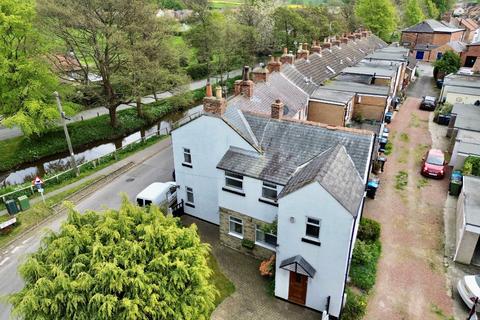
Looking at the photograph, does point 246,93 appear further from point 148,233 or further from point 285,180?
point 148,233

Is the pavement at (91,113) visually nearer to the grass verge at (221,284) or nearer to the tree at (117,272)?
the grass verge at (221,284)

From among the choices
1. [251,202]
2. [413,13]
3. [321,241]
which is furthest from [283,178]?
[413,13]

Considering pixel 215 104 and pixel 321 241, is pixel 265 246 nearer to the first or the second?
pixel 321 241

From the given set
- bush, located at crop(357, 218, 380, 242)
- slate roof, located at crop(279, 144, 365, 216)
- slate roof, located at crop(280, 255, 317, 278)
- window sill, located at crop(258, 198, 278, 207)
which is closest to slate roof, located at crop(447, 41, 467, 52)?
bush, located at crop(357, 218, 380, 242)

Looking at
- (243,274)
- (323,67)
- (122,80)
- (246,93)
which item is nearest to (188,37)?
(122,80)

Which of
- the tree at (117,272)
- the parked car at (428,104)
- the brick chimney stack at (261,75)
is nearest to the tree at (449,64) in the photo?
the parked car at (428,104)

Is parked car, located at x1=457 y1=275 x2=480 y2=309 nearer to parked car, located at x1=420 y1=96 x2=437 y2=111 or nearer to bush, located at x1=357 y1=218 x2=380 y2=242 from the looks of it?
bush, located at x1=357 y1=218 x2=380 y2=242
